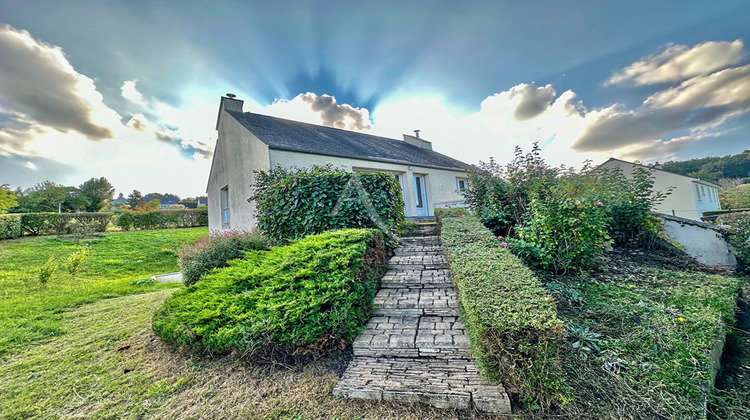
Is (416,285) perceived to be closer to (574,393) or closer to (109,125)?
(574,393)

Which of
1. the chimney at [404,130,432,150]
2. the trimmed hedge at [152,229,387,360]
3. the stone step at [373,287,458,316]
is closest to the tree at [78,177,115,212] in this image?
the chimney at [404,130,432,150]

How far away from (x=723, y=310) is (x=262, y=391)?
482 cm

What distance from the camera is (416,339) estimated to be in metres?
2.45

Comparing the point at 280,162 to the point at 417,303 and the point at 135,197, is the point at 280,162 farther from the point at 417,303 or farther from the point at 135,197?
the point at 135,197

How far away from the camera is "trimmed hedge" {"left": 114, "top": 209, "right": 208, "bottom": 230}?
48.5ft

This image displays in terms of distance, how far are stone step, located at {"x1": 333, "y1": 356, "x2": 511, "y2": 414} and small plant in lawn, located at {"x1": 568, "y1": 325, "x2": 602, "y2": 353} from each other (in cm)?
101

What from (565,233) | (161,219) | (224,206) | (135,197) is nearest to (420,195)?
(565,233)

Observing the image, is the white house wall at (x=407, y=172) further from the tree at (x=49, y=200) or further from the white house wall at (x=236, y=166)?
the tree at (x=49, y=200)

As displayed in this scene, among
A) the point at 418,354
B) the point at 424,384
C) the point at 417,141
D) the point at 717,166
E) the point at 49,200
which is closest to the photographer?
the point at 424,384

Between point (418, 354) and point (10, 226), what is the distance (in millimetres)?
17474

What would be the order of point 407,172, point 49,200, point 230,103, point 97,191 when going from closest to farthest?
point 230,103
point 407,172
point 49,200
point 97,191

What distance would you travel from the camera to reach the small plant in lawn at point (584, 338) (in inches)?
87.7

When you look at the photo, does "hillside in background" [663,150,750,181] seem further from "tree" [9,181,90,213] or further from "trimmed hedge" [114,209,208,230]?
"tree" [9,181,90,213]

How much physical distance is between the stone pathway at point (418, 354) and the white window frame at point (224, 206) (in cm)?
1050
